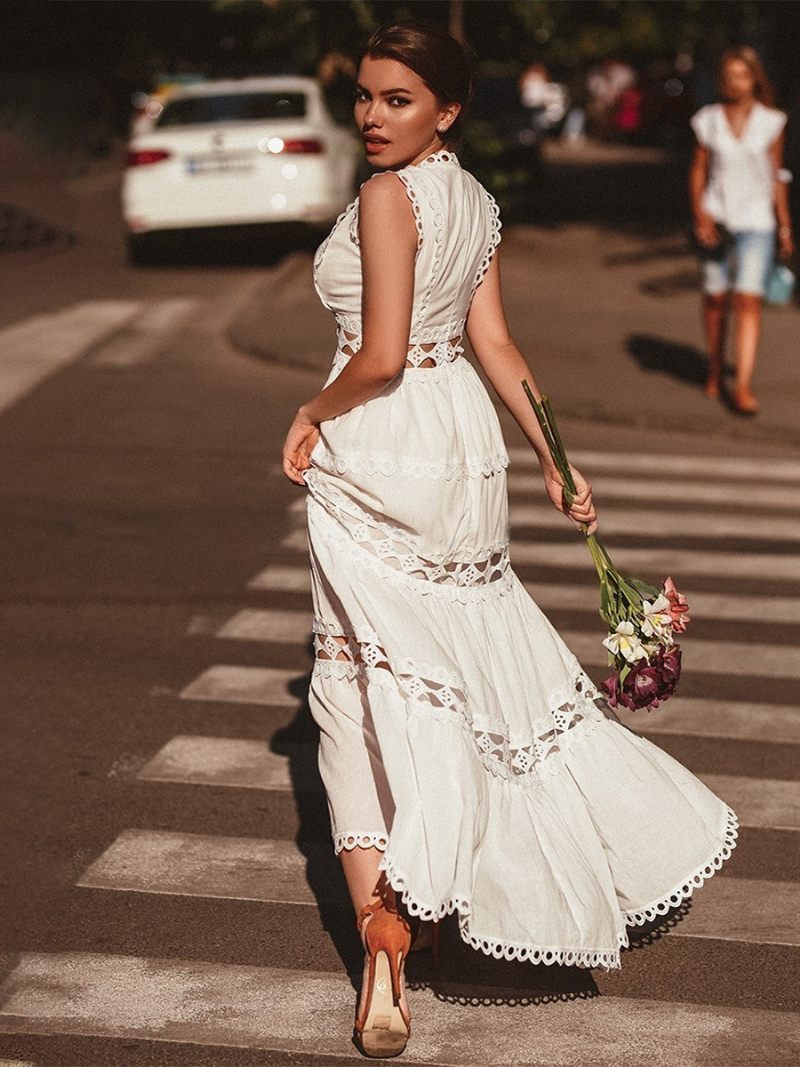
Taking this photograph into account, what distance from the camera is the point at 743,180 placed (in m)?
10.8

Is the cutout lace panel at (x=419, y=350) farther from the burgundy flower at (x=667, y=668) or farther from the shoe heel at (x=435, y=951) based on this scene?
the shoe heel at (x=435, y=951)

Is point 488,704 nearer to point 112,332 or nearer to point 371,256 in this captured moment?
point 371,256

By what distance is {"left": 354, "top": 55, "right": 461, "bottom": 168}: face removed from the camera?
3.70 m

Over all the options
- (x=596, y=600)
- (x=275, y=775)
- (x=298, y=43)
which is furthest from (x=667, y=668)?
(x=298, y=43)

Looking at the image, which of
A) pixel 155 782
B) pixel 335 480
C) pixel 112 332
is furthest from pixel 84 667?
pixel 112 332

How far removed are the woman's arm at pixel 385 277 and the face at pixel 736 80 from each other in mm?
7360

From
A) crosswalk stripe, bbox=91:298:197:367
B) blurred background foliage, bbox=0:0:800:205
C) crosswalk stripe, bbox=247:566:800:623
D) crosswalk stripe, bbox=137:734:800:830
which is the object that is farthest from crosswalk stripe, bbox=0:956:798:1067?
crosswalk stripe, bbox=91:298:197:367

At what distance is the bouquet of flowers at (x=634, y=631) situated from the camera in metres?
4.03

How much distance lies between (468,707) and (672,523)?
5017 millimetres

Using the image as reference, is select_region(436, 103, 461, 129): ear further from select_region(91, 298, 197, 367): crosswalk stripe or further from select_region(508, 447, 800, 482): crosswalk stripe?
select_region(91, 298, 197, 367): crosswalk stripe

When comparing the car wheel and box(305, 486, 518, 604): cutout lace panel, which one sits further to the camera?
the car wheel

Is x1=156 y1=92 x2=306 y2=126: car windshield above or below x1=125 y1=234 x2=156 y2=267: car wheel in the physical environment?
above

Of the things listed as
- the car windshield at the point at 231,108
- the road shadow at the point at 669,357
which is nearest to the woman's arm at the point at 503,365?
the road shadow at the point at 669,357

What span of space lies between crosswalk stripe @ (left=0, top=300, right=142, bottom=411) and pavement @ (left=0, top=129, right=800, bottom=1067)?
0.36 m
